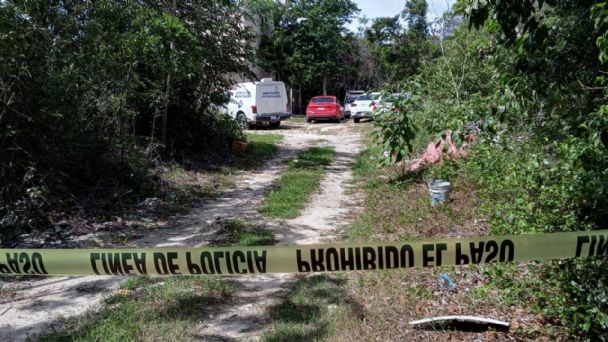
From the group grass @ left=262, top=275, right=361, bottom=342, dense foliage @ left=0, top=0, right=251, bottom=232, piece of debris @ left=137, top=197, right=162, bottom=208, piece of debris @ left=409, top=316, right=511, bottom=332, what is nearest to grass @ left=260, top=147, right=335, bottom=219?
piece of debris @ left=137, top=197, right=162, bottom=208

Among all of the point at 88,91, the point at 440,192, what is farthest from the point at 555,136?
→ the point at 88,91

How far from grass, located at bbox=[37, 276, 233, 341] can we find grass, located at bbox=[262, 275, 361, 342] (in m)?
0.63

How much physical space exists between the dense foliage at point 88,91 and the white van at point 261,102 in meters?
9.58

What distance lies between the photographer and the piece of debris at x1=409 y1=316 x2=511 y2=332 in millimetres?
4207

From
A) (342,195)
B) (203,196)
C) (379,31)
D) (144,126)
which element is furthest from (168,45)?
(379,31)

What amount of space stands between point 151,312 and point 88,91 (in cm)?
524

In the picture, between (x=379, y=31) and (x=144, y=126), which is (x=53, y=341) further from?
(x=379, y=31)

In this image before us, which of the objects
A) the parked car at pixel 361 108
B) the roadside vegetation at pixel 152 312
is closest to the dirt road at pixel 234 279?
the roadside vegetation at pixel 152 312

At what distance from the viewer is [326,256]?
128 inches

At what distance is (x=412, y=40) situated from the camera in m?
39.0

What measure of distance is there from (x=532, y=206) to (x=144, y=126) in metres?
10.2

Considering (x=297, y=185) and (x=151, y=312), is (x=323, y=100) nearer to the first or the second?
(x=297, y=185)

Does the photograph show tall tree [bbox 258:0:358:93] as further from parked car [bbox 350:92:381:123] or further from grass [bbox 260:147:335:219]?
grass [bbox 260:147:335:219]

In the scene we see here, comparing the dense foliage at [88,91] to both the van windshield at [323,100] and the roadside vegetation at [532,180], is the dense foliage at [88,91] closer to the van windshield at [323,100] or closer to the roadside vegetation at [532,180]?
the roadside vegetation at [532,180]
